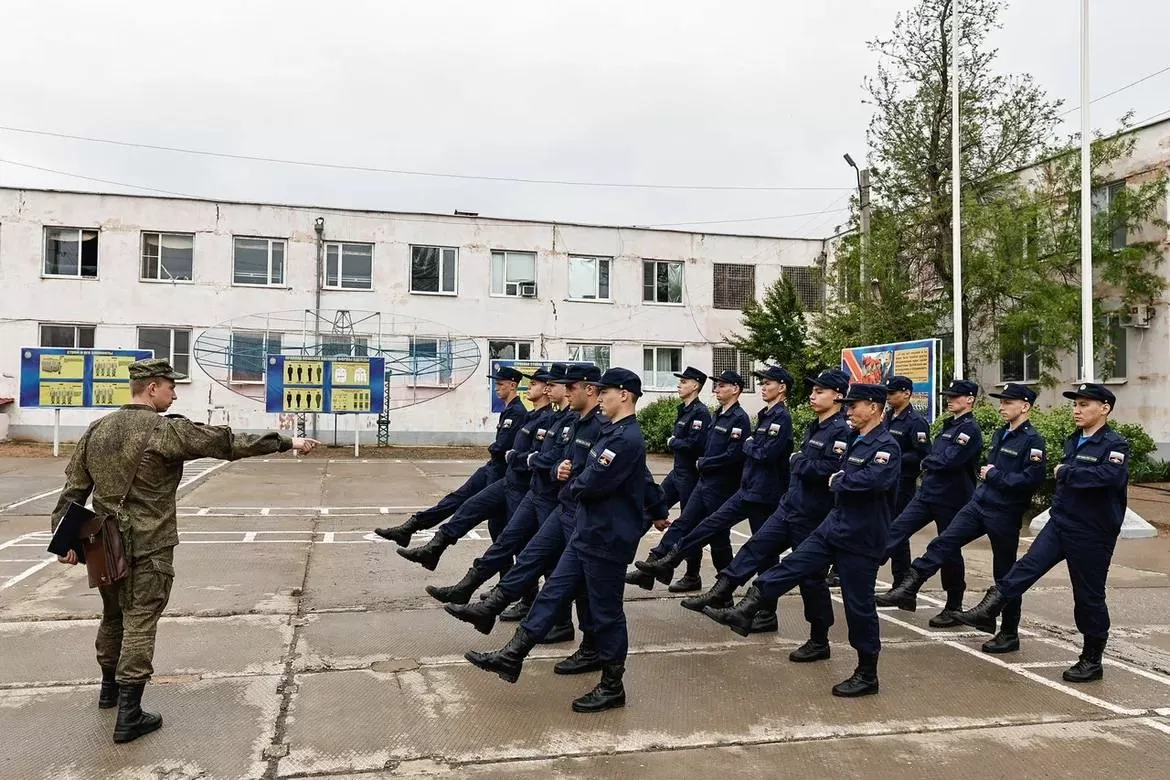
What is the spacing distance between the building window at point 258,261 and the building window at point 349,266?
4.47ft

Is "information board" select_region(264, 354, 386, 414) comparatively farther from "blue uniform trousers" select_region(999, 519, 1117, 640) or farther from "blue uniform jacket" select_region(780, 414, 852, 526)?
"blue uniform trousers" select_region(999, 519, 1117, 640)

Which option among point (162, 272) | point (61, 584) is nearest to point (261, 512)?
point (61, 584)

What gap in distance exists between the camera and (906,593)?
705cm

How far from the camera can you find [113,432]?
183 inches

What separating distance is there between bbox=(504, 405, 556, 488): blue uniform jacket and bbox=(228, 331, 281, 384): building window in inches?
819

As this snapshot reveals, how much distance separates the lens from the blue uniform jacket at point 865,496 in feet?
17.6

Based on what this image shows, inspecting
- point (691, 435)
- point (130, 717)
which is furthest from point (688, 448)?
point (130, 717)

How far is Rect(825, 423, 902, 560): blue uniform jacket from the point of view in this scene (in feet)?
17.6

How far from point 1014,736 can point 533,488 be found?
10.7ft

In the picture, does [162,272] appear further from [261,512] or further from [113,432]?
[113,432]

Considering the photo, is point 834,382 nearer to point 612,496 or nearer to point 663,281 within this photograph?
point 612,496

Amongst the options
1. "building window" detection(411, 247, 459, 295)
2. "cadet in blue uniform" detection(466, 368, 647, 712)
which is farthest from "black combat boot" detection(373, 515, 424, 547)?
"building window" detection(411, 247, 459, 295)

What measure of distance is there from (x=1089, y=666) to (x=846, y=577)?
1.65 metres

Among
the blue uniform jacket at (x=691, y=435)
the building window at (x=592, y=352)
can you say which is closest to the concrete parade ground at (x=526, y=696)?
the blue uniform jacket at (x=691, y=435)
